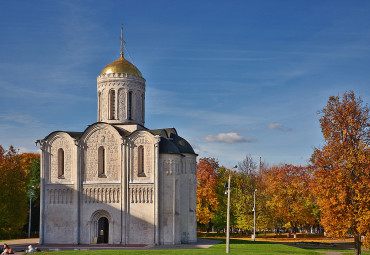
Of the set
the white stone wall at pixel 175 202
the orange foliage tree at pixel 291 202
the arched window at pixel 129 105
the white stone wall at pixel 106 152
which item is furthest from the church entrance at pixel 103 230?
the orange foliage tree at pixel 291 202

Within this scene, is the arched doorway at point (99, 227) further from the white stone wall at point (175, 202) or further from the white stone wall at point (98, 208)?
the white stone wall at point (175, 202)

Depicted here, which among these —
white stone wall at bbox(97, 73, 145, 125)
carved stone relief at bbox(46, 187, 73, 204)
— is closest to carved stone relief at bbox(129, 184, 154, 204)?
carved stone relief at bbox(46, 187, 73, 204)

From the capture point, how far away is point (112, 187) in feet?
123

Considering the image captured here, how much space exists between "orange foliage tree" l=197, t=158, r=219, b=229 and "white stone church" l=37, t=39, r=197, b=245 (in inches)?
570

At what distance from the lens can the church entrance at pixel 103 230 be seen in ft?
123

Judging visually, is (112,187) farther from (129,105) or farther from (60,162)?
(129,105)

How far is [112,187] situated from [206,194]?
19.5 m

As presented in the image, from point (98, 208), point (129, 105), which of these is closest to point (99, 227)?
point (98, 208)

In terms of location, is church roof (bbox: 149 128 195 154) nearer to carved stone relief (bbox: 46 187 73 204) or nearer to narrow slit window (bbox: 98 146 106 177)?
narrow slit window (bbox: 98 146 106 177)

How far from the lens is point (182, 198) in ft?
131

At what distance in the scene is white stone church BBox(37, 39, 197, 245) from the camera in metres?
36.8

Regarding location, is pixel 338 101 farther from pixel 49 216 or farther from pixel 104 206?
pixel 49 216

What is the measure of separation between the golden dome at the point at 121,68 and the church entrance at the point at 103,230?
1363cm

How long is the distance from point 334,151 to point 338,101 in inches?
115
